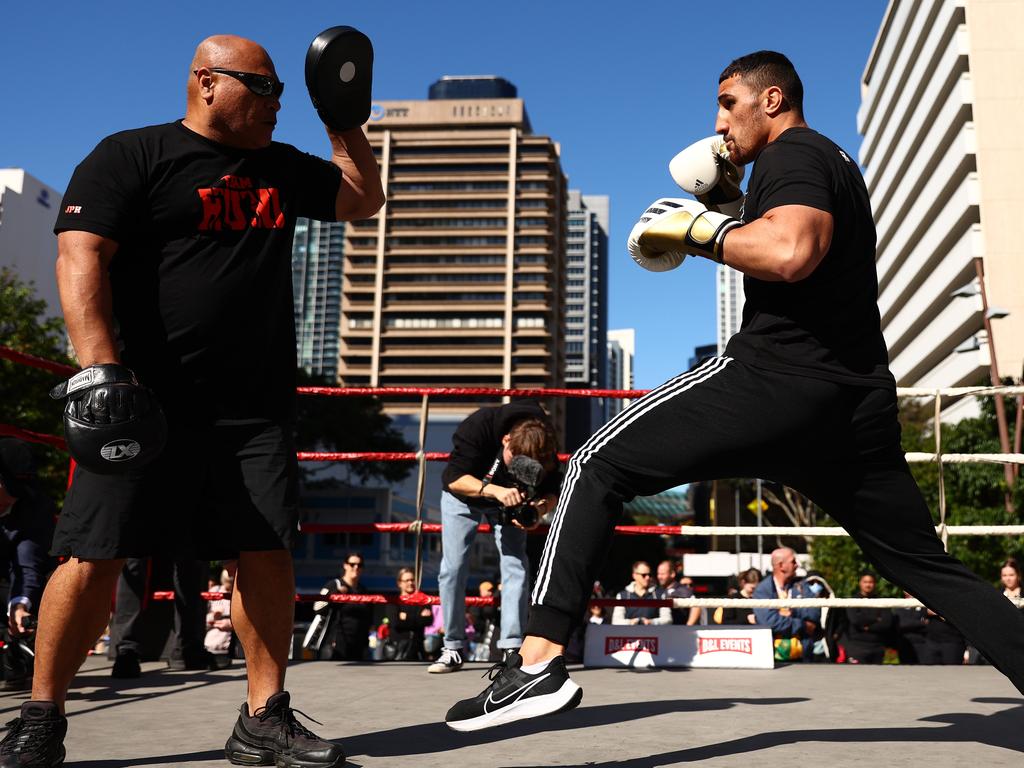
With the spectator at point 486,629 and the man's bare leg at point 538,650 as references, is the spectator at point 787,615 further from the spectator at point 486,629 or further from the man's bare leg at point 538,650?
the man's bare leg at point 538,650

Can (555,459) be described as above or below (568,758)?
above

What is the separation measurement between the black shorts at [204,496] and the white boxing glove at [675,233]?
1100 mm

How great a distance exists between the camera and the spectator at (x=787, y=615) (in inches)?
289

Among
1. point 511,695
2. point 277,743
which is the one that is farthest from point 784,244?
point 277,743

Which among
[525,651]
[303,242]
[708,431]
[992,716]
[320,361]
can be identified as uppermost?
[303,242]

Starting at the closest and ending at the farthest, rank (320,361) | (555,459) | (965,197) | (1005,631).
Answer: (1005,631), (555,459), (965,197), (320,361)

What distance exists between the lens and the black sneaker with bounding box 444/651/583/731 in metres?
2.11

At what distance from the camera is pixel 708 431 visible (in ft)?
7.50

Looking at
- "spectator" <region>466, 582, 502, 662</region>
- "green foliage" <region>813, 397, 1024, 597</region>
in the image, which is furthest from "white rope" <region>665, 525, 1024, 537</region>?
"green foliage" <region>813, 397, 1024, 597</region>

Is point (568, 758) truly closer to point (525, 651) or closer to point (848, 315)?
point (525, 651)

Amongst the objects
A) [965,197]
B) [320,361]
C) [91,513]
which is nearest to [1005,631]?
[91,513]

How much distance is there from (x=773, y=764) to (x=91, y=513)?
1.75m

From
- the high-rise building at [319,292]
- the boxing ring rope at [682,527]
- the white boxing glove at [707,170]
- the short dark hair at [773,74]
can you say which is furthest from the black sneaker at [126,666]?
the high-rise building at [319,292]

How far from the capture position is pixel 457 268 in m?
100
